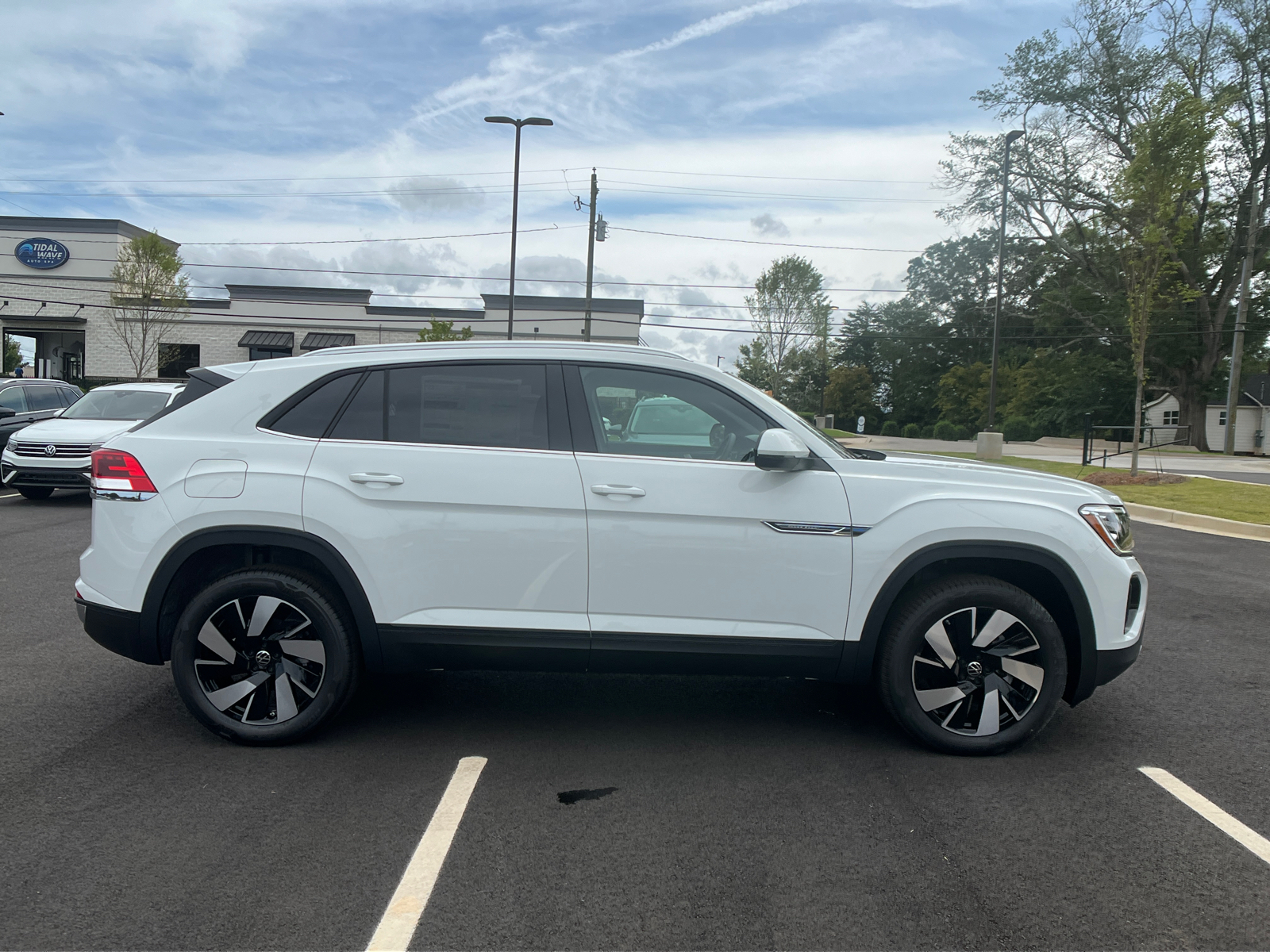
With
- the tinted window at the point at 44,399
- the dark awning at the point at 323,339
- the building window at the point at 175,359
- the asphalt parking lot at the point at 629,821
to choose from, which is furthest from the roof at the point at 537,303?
the asphalt parking lot at the point at 629,821

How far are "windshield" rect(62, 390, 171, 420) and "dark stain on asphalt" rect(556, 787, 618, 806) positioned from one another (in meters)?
12.1

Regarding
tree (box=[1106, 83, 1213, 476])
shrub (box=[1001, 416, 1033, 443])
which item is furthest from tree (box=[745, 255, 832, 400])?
tree (box=[1106, 83, 1213, 476])

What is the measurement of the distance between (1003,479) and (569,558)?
78.3 inches

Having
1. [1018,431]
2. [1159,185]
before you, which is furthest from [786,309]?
[1159,185]

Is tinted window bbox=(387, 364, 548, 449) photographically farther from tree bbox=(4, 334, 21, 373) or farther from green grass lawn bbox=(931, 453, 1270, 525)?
tree bbox=(4, 334, 21, 373)

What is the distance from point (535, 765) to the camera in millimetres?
3852

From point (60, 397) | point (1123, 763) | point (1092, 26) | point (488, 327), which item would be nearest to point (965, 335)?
point (1092, 26)

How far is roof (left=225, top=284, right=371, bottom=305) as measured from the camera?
47.9m

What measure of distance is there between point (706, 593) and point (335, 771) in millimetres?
1719

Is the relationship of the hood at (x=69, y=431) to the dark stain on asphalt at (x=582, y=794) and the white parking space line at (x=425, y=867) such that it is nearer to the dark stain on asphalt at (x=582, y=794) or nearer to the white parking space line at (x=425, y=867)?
the white parking space line at (x=425, y=867)

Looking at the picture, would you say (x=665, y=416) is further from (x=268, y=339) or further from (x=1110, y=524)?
(x=268, y=339)

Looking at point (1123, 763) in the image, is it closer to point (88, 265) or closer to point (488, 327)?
point (488, 327)

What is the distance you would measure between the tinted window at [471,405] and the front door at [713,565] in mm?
326

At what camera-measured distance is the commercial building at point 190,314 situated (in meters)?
45.3
